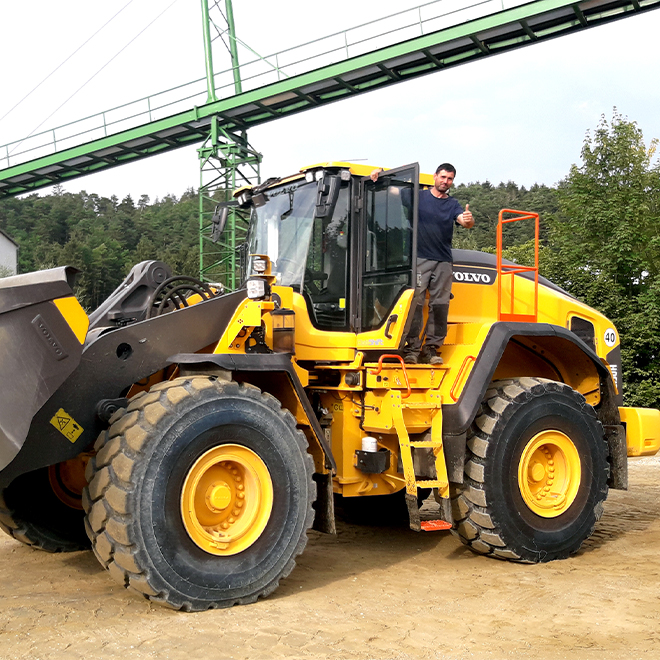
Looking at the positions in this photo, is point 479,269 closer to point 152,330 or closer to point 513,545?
point 513,545

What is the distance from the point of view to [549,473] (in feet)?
21.0

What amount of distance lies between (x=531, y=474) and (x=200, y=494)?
9.48 feet

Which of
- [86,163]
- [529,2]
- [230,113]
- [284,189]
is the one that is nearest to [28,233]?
[86,163]

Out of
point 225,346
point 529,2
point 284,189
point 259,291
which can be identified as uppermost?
point 529,2

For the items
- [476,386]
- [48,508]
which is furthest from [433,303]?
[48,508]

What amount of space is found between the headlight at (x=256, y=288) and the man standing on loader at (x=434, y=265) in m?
1.33

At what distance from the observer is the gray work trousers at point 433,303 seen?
5984mm

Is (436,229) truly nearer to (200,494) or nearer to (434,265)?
(434,265)

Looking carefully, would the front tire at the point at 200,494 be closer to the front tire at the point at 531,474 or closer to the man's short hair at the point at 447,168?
the front tire at the point at 531,474

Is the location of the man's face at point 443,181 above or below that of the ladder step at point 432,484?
above

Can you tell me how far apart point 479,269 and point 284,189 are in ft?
6.32

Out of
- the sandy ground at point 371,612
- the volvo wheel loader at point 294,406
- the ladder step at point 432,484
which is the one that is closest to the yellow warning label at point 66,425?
the volvo wheel loader at point 294,406

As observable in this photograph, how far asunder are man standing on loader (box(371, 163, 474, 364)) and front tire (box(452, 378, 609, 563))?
2.24 feet

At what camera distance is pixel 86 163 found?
1090 inches
